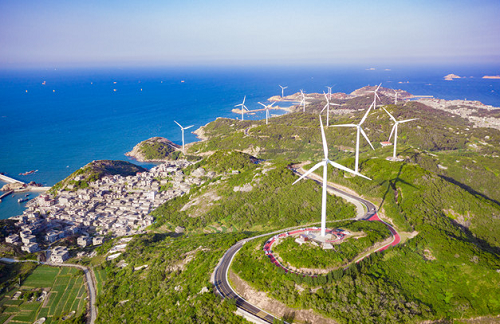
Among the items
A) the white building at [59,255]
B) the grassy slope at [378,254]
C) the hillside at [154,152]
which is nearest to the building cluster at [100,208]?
the white building at [59,255]

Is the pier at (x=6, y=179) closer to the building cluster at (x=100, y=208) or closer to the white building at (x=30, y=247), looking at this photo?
the building cluster at (x=100, y=208)

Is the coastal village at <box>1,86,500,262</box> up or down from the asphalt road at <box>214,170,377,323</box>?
down

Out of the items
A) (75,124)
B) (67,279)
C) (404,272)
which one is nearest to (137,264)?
(67,279)

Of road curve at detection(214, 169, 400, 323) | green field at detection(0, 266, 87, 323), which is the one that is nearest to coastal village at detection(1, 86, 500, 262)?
green field at detection(0, 266, 87, 323)

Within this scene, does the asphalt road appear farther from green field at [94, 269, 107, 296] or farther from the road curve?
green field at [94, 269, 107, 296]

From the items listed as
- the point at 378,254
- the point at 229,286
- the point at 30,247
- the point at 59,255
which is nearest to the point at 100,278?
the point at 59,255
